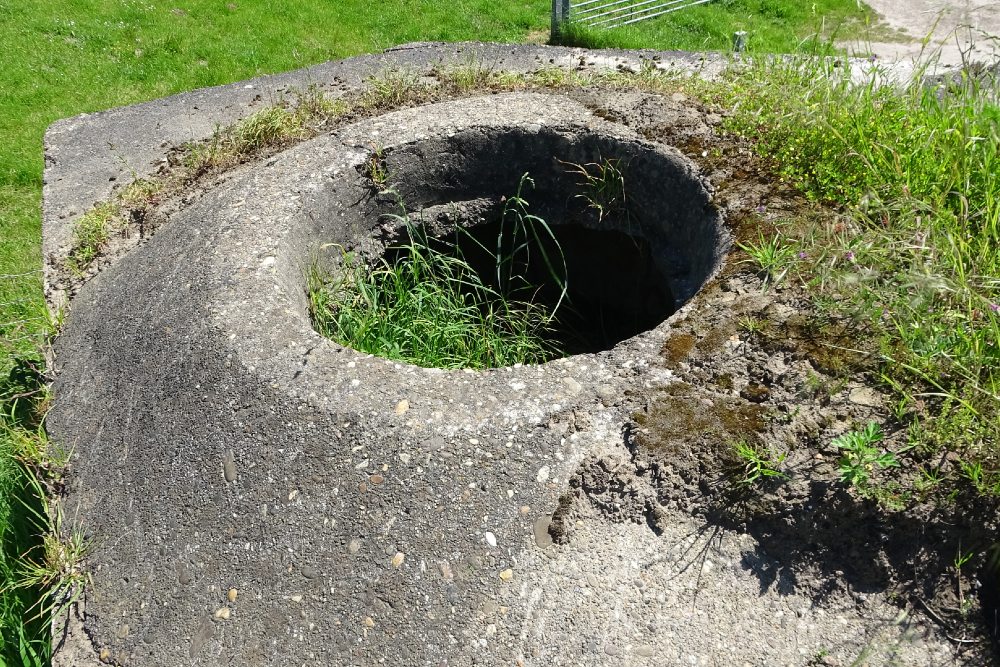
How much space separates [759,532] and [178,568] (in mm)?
1756

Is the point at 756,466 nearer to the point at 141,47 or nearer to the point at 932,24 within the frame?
the point at 141,47

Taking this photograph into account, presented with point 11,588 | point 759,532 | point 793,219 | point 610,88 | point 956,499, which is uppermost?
point 610,88

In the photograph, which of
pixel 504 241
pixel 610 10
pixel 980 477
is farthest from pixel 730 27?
pixel 980 477

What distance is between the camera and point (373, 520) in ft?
7.19

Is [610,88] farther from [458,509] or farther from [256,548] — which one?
[256,548]

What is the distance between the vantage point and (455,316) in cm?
359

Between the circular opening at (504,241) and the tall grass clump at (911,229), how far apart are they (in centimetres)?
48

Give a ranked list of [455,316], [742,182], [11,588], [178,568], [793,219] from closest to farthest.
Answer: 1. [178,568]
2. [11,588]
3. [793,219]
4. [742,182]
5. [455,316]

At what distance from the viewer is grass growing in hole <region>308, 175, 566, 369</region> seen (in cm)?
320

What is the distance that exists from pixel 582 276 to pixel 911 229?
1.87 meters

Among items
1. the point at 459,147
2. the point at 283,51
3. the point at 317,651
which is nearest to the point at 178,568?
the point at 317,651

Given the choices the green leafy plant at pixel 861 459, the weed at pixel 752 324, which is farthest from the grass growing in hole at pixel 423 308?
the green leafy plant at pixel 861 459

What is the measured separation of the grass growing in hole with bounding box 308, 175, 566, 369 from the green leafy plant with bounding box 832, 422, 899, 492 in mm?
1551

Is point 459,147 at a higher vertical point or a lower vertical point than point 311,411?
higher
